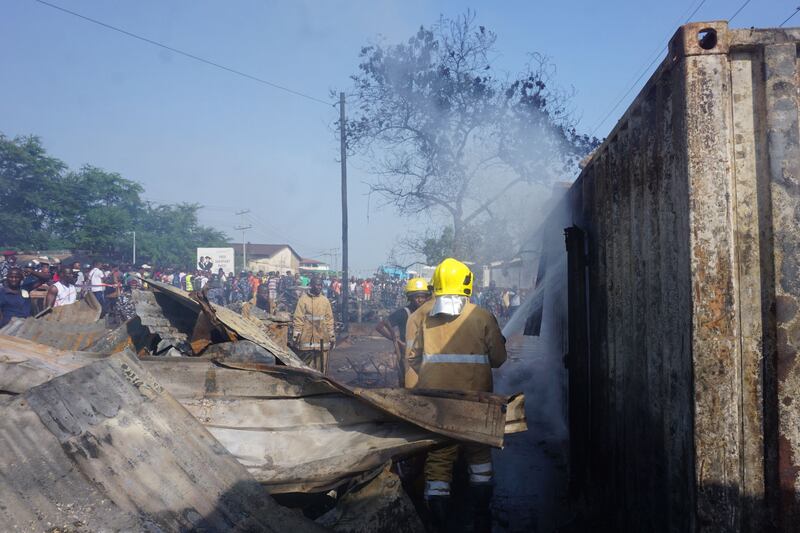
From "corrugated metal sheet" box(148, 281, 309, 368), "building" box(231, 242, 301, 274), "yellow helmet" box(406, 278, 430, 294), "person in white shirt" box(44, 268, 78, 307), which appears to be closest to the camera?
"corrugated metal sheet" box(148, 281, 309, 368)

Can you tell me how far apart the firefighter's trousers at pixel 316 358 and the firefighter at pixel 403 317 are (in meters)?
2.41

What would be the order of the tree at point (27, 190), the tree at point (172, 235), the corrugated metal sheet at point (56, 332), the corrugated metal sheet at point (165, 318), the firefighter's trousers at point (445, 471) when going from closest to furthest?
the firefighter's trousers at point (445, 471) < the corrugated metal sheet at point (165, 318) < the corrugated metal sheet at point (56, 332) < the tree at point (27, 190) < the tree at point (172, 235)

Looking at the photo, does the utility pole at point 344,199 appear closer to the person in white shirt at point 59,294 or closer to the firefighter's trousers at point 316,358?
the firefighter's trousers at point 316,358

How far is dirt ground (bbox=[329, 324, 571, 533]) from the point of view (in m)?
3.98

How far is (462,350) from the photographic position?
3.92 meters

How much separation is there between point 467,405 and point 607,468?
1091mm

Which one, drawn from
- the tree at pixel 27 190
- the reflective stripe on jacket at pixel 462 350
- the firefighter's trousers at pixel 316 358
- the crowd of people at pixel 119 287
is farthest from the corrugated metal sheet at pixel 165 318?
the tree at pixel 27 190

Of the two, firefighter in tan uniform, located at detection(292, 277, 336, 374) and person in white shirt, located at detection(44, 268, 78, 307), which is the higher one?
person in white shirt, located at detection(44, 268, 78, 307)

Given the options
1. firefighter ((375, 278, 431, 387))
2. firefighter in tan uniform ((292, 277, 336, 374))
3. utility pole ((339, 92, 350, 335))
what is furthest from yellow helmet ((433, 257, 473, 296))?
utility pole ((339, 92, 350, 335))

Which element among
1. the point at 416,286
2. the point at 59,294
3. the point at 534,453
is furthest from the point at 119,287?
the point at 534,453

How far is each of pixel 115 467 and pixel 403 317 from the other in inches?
181

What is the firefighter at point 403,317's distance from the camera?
610cm

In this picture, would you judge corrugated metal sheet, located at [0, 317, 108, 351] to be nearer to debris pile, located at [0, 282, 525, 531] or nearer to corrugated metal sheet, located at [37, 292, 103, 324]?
corrugated metal sheet, located at [37, 292, 103, 324]

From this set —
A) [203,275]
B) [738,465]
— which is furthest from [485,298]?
[738,465]
